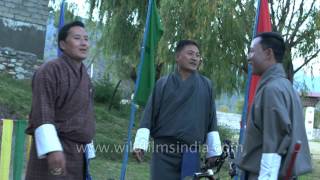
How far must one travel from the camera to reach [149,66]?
21.7 ft

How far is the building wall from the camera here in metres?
15.1

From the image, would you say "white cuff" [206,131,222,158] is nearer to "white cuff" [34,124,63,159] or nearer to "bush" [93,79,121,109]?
"white cuff" [34,124,63,159]

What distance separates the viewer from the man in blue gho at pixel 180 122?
482cm

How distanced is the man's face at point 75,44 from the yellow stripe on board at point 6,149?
2265 mm

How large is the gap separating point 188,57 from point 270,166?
1907 mm

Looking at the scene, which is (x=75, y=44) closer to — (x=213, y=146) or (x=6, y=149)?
(x=213, y=146)

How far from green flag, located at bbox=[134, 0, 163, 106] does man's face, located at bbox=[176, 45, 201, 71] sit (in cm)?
162

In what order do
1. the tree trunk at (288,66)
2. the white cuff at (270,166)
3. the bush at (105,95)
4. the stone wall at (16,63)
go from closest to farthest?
1. the white cuff at (270,166)
2. the tree trunk at (288,66)
3. the stone wall at (16,63)
4. the bush at (105,95)

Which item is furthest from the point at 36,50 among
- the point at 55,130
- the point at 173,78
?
the point at 55,130

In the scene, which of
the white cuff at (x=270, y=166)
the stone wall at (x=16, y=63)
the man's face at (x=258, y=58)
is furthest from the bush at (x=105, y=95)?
the white cuff at (x=270, y=166)

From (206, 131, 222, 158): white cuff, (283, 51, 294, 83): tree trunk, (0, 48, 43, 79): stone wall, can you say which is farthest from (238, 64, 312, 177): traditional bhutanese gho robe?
(0, 48, 43, 79): stone wall

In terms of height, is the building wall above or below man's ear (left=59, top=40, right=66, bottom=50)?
above

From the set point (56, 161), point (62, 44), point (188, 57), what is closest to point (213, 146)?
point (188, 57)

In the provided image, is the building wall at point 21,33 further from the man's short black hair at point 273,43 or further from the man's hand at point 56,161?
the man's short black hair at point 273,43
